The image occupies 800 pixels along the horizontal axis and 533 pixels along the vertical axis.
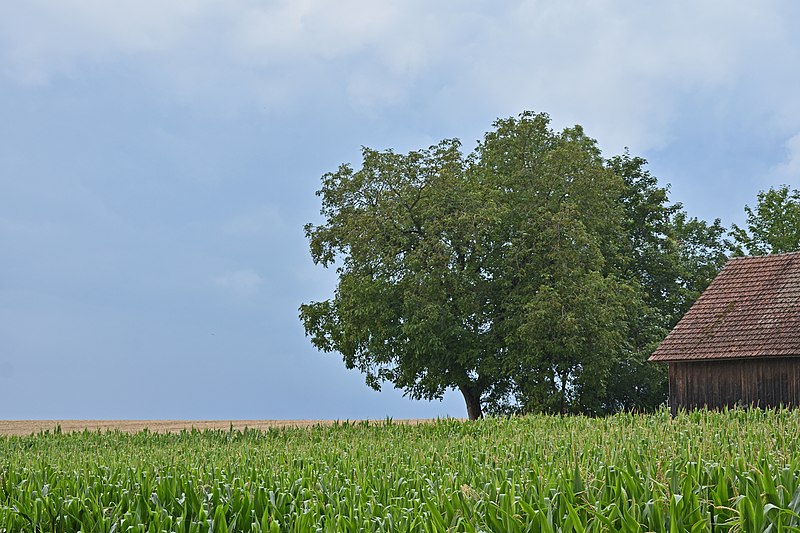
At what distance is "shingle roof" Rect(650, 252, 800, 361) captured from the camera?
89.9ft

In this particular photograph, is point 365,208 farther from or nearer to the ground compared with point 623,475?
farther from the ground

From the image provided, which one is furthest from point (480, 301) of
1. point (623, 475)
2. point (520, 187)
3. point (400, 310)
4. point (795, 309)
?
point (623, 475)

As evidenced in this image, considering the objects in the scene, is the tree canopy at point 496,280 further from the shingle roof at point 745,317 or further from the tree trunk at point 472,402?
the shingle roof at point 745,317

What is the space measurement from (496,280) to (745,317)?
10501mm

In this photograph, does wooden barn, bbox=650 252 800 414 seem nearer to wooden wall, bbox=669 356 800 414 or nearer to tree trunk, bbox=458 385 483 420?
wooden wall, bbox=669 356 800 414

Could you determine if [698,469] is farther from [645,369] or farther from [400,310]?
[645,369]

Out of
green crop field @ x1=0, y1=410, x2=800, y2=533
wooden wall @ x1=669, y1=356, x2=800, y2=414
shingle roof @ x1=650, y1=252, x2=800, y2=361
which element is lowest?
green crop field @ x1=0, y1=410, x2=800, y2=533

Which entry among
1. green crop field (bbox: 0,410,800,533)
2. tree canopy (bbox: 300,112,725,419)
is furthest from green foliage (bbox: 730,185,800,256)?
green crop field (bbox: 0,410,800,533)

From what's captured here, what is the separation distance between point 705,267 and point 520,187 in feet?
38.3

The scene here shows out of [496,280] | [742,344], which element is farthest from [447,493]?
[496,280]

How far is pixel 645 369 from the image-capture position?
37625mm

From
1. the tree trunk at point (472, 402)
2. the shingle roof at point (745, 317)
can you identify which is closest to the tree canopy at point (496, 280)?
the tree trunk at point (472, 402)

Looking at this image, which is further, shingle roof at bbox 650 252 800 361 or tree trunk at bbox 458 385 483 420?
tree trunk at bbox 458 385 483 420

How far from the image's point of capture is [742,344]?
27750 mm
